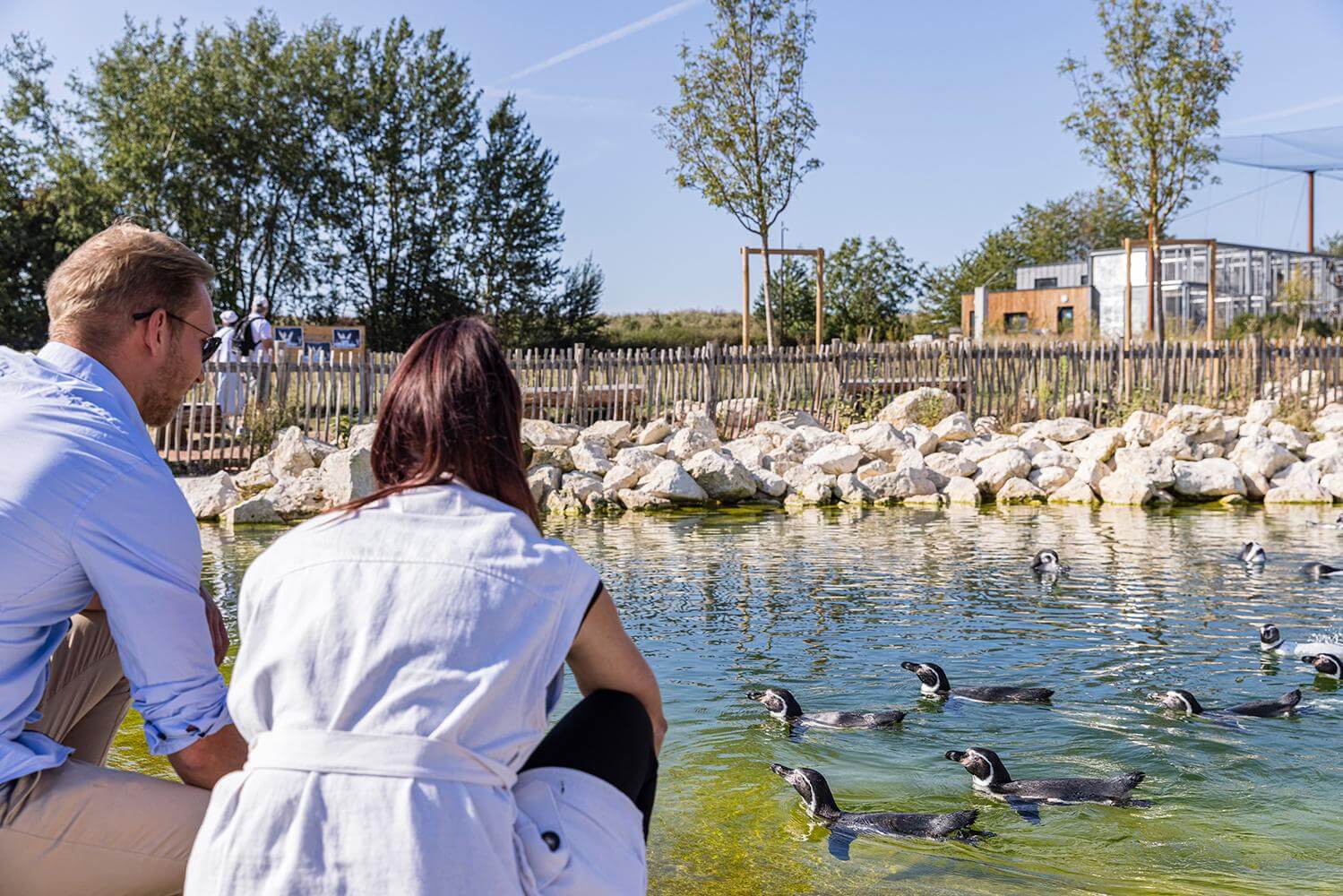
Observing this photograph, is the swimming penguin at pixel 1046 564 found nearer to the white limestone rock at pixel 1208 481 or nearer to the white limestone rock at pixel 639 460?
the white limestone rock at pixel 1208 481

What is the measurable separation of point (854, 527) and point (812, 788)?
25.3ft

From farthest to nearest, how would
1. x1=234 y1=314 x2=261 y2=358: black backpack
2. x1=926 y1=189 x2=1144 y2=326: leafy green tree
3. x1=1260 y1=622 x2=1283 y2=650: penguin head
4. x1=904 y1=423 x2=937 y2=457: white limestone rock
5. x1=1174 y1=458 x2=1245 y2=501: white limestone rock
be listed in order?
x1=926 y1=189 x2=1144 y2=326: leafy green tree → x1=234 y1=314 x2=261 y2=358: black backpack → x1=904 y1=423 x2=937 y2=457: white limestone rock → x1=1174 y1=458 x2=1245 y2=501: white limestone rock → x1=1260 y1=622 x2=1283 y2=650: penguin head

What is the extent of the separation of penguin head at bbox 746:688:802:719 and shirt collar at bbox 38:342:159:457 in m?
3.35

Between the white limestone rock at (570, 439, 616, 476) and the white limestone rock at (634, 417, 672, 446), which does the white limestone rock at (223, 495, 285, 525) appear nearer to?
the white limestone rock at (570, 439, 616, 476)

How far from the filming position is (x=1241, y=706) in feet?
17.0

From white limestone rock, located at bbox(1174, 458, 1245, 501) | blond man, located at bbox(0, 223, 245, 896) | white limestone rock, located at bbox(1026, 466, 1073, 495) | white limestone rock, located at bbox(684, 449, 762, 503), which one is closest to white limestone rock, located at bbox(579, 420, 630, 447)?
white limestone rock, located at bbox(684, 449, 762, 503)

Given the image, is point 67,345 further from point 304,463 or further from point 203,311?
point 304,463

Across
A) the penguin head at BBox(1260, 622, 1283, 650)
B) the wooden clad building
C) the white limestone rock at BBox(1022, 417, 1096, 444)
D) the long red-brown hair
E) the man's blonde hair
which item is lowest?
the penguin head at BBox(1260, 622, 1283, 650)

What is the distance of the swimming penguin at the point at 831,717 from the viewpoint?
5.02 meters

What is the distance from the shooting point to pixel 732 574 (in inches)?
350

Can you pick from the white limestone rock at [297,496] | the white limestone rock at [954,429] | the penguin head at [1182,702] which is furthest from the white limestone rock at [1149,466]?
the white limestone rock at [297,496]

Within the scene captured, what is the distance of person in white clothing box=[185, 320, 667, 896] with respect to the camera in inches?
62.3

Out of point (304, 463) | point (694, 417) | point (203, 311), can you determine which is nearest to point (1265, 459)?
point (694, 417)

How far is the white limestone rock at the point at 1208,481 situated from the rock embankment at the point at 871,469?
0.6 inches
